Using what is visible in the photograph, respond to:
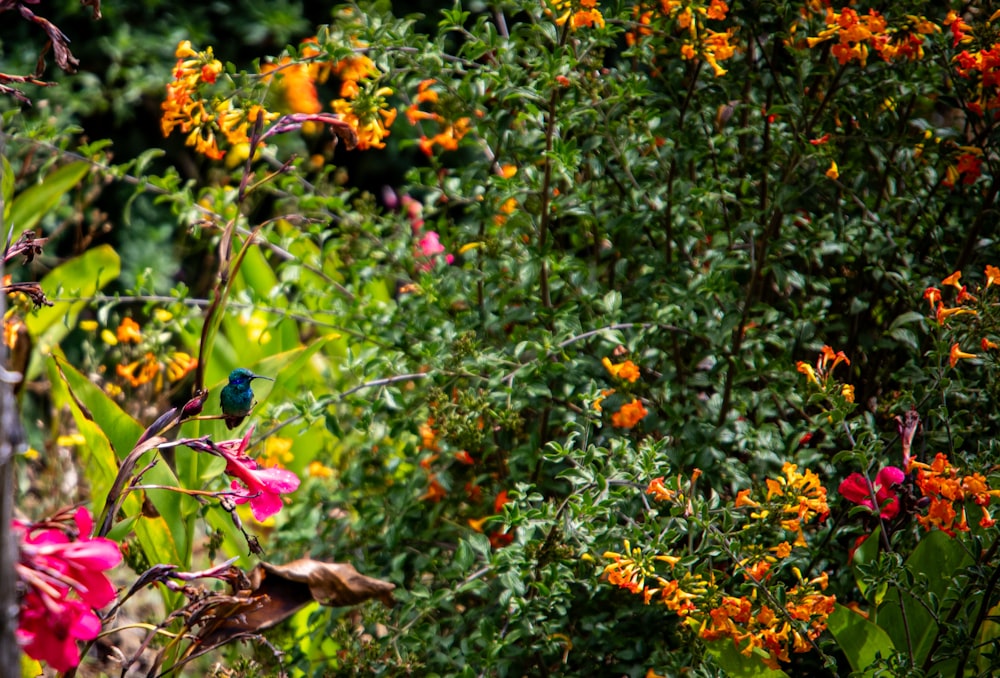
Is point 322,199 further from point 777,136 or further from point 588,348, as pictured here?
point 777,136

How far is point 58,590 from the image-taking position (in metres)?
0.87

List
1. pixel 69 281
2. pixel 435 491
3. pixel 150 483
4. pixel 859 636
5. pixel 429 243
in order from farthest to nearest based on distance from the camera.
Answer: pixel 69 281 < pixel 429 243 < pixel 435 491 < pixel 150 483 < pixel 859 636

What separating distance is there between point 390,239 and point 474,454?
510mm

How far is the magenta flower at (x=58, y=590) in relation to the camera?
0.81m

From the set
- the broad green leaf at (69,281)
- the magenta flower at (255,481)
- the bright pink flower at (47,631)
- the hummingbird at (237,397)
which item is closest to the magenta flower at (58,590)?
the bright pink flower at (47,631)

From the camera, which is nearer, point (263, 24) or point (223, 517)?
point (223, 517)

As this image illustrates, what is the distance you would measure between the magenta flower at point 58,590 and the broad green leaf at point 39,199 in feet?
6.04

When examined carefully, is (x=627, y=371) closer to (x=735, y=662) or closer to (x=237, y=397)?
(x=735, y=662)

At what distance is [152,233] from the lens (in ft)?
12.0

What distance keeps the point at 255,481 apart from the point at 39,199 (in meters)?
1.84

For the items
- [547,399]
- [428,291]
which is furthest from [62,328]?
[547,399]

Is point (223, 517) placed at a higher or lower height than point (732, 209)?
lower

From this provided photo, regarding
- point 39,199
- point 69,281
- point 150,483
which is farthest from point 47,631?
point 39,199

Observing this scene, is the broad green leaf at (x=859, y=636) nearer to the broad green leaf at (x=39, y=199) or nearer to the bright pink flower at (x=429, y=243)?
the bright pink flower at (x=429, y=243)
